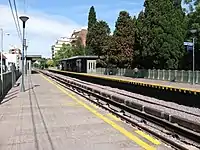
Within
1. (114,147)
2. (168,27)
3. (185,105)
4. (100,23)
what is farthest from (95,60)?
(114,147)

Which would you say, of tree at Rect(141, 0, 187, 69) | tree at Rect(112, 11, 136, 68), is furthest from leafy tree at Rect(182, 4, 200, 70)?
tree at Rect(112, 11, 136, 68)

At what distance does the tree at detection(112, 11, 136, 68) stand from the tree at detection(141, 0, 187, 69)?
1247cm

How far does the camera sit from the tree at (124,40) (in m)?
71.2

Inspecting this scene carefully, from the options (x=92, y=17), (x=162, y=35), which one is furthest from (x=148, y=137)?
(x=92, y=17)

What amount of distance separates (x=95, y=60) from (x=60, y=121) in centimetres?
7867

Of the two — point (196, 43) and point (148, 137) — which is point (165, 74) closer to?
point (196, 43)

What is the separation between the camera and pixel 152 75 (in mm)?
55938

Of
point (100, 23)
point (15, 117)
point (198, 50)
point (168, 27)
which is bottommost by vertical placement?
point (15, 117)

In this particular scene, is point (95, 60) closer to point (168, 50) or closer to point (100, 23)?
point (100, 23)

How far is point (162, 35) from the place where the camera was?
178ft

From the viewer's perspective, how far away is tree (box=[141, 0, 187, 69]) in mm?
53312

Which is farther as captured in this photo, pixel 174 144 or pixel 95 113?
pixel 95 113

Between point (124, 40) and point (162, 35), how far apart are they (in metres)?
19.5

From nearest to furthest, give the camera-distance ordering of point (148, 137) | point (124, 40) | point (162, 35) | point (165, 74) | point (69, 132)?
1. point (148, 137)
2. point (69, 132)
3. point (165, 74)
4. point (162, 35)
5. point (124, 40)
